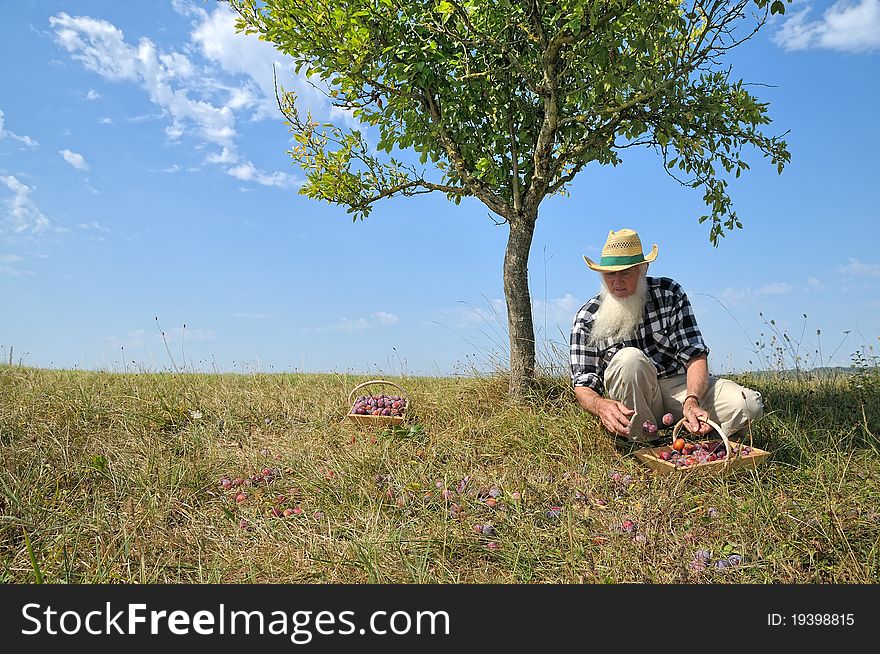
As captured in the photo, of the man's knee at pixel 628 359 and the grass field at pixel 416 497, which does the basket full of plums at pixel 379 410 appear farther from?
the man's knee at pixel 628 359

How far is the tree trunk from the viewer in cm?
625

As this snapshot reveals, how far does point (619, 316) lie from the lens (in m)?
5.13

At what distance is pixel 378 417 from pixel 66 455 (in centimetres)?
238

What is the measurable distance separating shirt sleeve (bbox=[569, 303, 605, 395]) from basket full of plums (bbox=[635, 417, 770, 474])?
0.69 m

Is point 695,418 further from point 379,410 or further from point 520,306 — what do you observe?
point 379,410

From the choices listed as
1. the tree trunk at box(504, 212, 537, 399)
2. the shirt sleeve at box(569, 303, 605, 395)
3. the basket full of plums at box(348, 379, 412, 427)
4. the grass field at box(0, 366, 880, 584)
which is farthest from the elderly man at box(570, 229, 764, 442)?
the basket full of plums at box(348, 379, 412, 427)

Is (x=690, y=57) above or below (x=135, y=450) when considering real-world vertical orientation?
above

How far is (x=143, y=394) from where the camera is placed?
685cm

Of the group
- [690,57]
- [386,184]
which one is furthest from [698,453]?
[386,184]

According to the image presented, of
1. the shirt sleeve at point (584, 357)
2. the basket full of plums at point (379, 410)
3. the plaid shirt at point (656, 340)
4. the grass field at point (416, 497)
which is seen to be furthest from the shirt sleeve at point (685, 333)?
the basket full of plums at point (379, 410)

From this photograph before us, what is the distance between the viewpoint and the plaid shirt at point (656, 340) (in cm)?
516

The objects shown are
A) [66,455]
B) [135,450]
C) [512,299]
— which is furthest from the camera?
[512,299]

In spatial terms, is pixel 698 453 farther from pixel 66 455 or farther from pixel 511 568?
pixel 66 455

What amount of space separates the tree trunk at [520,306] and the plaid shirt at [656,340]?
0.96 metres
